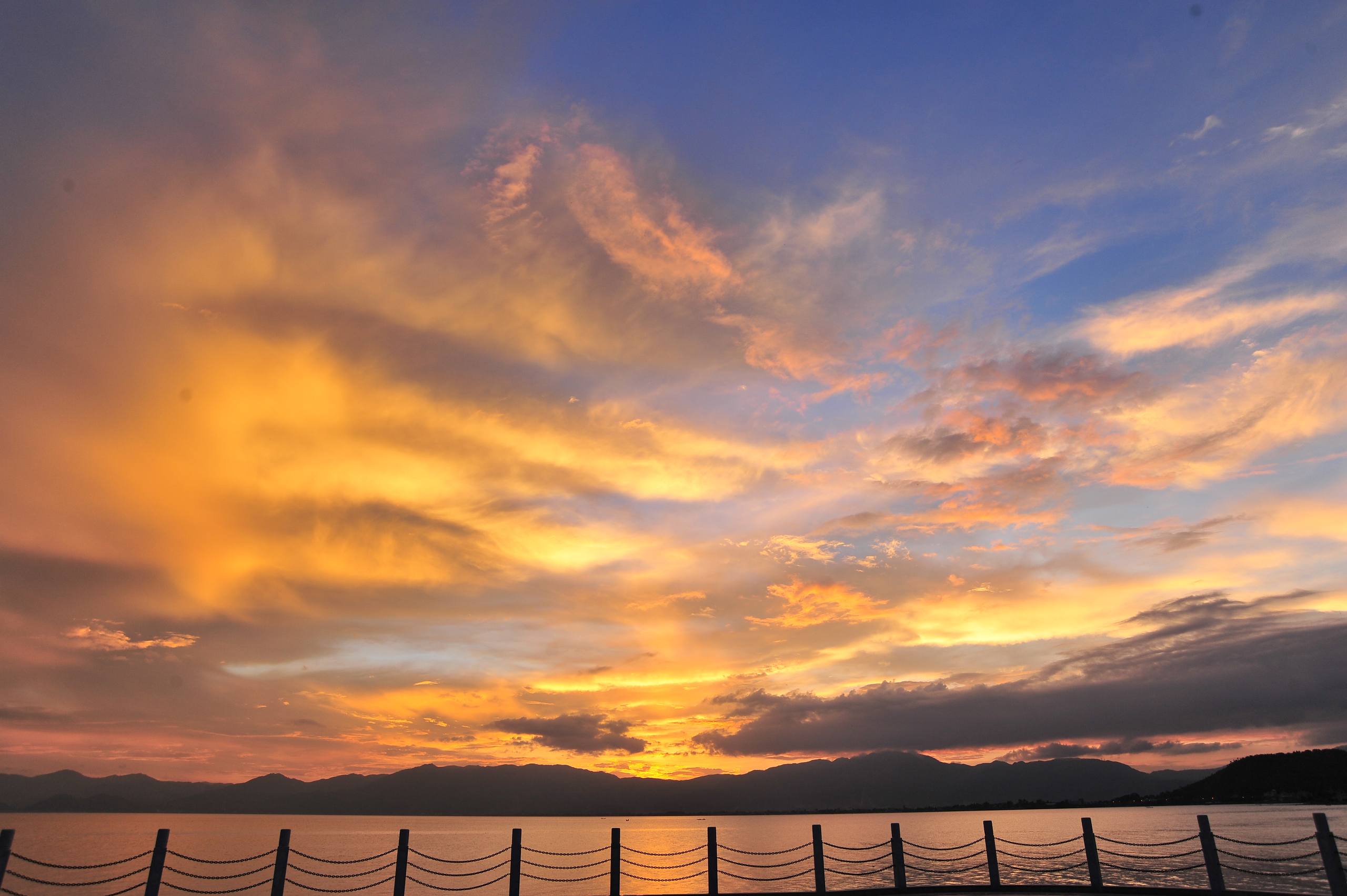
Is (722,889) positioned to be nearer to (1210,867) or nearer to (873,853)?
(1210,867)

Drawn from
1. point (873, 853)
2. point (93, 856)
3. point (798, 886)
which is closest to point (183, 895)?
point (798, 886)

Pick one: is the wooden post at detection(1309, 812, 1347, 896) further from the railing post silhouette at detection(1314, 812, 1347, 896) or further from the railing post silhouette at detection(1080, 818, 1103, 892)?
the railing post silhouette at detection(1080, 818, 1103, 892)

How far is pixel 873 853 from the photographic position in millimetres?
92438

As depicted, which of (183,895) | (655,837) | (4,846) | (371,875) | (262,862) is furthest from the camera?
(655,837)

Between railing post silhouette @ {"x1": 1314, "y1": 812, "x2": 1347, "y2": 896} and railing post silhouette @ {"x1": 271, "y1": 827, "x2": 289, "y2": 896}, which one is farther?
railing post silhouette @ {"x1": 271, "y1": 827, "x2": 289, "y2": 896}

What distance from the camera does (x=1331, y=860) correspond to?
17.4m

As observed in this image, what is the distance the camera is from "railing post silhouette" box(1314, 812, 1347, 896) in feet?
56.0

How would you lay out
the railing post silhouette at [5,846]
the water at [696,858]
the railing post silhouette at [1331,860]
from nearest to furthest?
the railing post silhouette at [1331,860], the railing post silhouette at [5,846], the water at [696,858]

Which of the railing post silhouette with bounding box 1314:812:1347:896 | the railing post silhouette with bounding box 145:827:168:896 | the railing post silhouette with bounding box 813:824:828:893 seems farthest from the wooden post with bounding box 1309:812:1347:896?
the railing post silhouette with bounding box 813:824:828:893

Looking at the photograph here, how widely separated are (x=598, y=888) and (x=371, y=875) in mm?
21895

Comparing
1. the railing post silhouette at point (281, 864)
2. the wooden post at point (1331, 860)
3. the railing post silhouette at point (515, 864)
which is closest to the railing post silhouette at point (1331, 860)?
the wooden post at point (1331, 860)

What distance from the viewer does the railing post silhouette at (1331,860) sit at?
17078 millimetres

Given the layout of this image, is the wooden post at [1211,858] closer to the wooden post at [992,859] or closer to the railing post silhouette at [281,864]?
the wooden post at [992,859]

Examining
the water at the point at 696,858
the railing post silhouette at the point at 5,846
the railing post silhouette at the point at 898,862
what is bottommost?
the water at the point at 696,858
